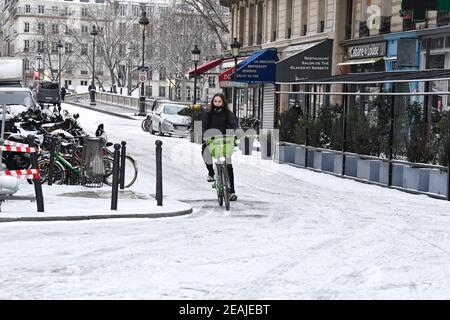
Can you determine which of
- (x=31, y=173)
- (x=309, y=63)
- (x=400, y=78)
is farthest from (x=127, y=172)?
(x=309, y=63)

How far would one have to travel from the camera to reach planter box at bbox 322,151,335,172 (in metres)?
20.3

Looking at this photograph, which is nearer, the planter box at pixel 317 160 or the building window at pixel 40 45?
the planter box at pixel 317 160

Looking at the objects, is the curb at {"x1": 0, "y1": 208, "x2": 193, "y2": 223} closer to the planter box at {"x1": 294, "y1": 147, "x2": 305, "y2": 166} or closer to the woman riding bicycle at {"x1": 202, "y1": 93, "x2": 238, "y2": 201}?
the woman riding bicycle at {"x1": 202, "y1": 93, "x2": 238, "y2": 201}

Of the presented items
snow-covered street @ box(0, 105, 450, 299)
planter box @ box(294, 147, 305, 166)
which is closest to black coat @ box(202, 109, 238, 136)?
Answer: snow-covered street @ box(0, 105, 450, 299)

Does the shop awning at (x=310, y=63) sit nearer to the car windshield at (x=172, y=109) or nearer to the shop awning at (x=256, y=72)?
the shop awning at (x=256, y=72)

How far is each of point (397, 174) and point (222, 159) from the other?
516 cm

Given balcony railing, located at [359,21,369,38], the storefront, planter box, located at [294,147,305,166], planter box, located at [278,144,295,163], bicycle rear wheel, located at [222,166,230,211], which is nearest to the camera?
bicycle rear wheel, located at [222,166,230,211]

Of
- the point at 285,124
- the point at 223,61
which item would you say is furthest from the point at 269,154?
the point at 223,61

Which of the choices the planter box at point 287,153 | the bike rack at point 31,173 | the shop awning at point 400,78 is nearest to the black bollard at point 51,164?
the bike rack at point 31,173

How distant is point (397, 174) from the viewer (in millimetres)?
17125

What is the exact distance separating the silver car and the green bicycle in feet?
70.3

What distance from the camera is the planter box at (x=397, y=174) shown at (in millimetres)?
16984

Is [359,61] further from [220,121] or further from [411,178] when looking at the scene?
[220,121]

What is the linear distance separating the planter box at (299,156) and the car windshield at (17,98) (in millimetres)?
8325
